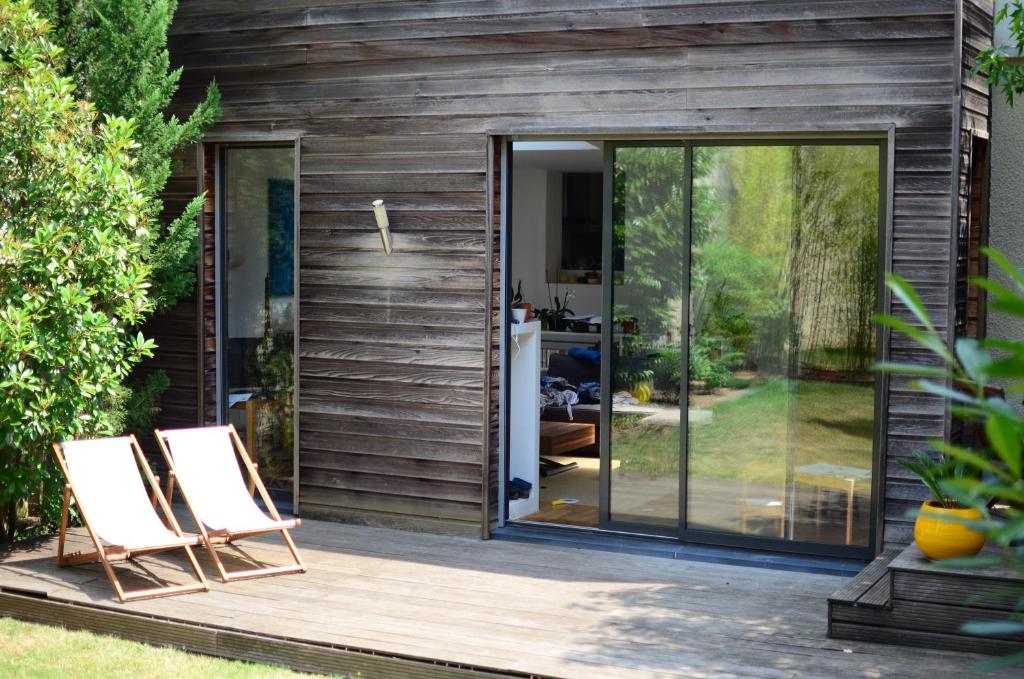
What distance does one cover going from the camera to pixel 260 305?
8.55 meters

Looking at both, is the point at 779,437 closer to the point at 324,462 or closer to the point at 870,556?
the point at 870,556

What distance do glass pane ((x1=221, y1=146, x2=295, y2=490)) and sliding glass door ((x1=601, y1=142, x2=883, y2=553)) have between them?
99.4 inches

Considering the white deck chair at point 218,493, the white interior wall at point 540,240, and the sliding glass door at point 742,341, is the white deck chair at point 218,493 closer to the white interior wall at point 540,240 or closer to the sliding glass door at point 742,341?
the sliding glass door at point 742,341

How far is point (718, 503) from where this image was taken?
720 cm

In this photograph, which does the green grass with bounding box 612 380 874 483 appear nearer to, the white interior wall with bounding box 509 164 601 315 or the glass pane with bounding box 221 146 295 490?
the glass pane with bounding box 221 146 295 490

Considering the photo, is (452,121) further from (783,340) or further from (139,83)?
(783,340)

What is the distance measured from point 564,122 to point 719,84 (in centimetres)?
99

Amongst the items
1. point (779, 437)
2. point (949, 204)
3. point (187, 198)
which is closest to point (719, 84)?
point (949, 204)

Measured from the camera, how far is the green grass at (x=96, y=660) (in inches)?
209

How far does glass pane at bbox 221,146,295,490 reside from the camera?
847 cm

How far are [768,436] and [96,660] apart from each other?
13.1 ft

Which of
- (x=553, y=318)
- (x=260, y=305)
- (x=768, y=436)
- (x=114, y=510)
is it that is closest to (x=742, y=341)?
(x=768, y=436)

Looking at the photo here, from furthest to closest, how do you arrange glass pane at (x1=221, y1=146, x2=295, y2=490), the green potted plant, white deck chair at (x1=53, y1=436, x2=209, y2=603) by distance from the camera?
the green potted plant, glass pane at (x1=221, y1=146, x2=295, y2=490), white deck chair at (x1=53, y1=436, x2=209, y2=603)

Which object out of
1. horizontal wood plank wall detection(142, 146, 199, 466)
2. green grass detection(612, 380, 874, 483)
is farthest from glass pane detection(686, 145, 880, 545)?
horizontal wood plank wall detection(142, 146, 199, 466)
